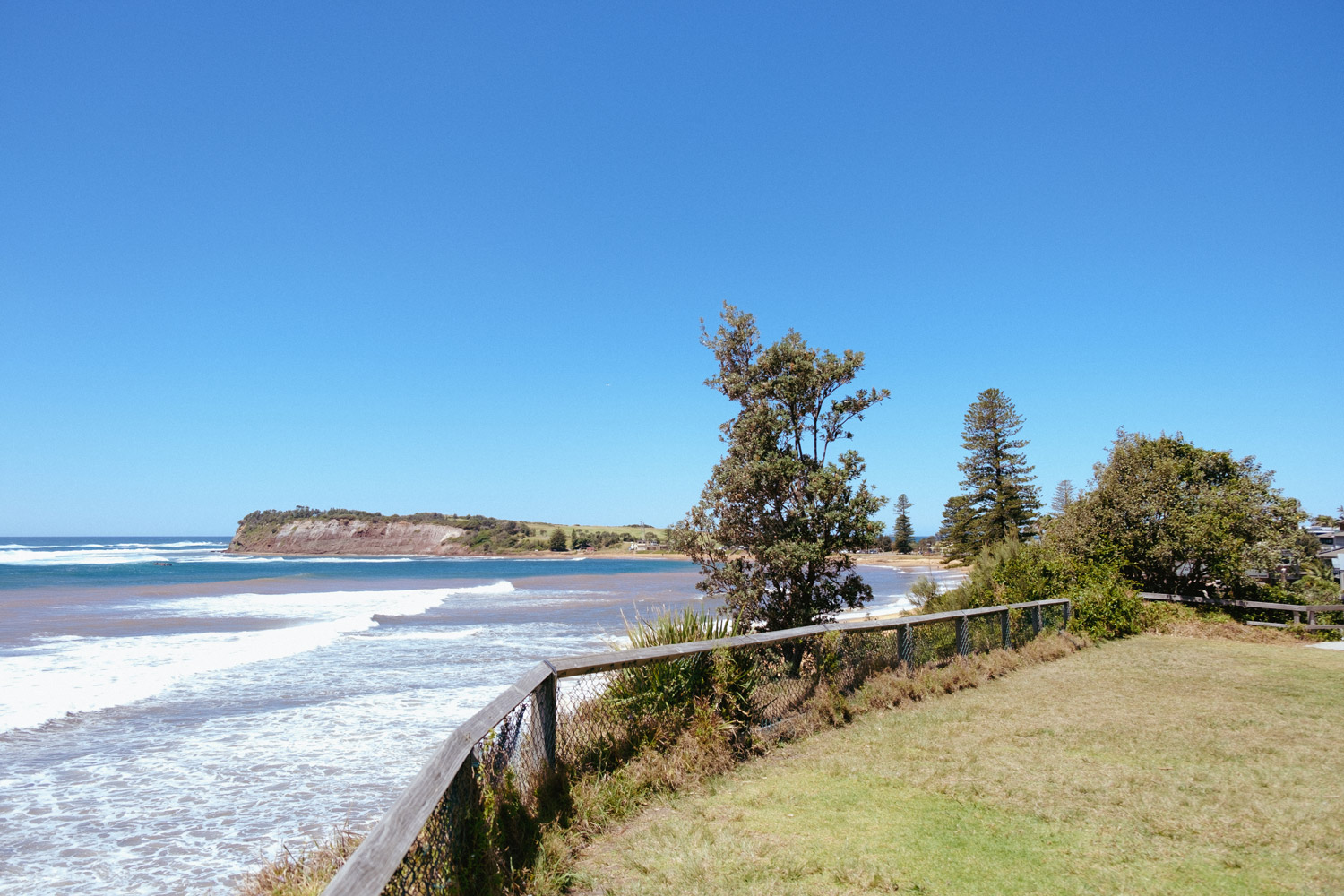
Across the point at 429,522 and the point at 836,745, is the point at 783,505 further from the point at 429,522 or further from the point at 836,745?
the point at 429,522

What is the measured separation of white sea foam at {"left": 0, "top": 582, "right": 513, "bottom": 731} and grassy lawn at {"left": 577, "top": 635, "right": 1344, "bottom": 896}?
12040mm

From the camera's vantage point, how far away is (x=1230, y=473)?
83.5 ft

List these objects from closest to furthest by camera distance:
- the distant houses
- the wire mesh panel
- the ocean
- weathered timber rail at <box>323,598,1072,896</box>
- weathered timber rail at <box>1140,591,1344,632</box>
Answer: weathered timber rail at <box>323,598,1072,896</box> → the wire mesh panel → the ocean → weathered timber rail at <box>1140,591,1344,632</box> → the distant houses

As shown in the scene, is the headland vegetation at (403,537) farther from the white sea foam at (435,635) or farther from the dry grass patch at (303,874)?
the dry grass patch at (303,874)

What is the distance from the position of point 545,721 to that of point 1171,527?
18.8 m

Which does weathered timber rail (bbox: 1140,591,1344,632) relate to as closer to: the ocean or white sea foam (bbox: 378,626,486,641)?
the ocean

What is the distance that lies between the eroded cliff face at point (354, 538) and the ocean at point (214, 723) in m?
112

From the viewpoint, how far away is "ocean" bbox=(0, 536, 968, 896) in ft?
21.6

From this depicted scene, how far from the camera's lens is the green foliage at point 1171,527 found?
1794cm

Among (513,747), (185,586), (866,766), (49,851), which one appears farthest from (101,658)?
(185,586)

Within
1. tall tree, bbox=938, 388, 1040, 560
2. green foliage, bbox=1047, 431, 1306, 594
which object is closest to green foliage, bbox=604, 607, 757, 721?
green foliage, bbox=1047, 431, 1306, 594

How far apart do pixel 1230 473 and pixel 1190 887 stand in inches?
1081

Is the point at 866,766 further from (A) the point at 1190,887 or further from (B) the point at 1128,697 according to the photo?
(B) the point at 1128,697

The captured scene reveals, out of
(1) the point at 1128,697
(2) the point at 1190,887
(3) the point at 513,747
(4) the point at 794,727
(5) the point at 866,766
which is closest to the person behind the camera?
(2) the point at 1190,887
